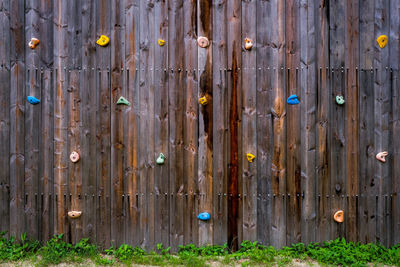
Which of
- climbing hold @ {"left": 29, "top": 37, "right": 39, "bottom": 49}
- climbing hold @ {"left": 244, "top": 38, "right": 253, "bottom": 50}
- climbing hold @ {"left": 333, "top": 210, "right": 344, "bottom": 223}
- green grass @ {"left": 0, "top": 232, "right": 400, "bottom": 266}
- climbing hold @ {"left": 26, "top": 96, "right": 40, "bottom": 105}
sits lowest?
green grass @ {"left": 0, "top": 232, "right": 400, "bottom": 266}

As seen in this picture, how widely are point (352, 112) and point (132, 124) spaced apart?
2.61 m

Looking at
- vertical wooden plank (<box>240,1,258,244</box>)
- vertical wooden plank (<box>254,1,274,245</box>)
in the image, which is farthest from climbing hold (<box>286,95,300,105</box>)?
vertical wooden plank (<box>240,1,258,244</box>)

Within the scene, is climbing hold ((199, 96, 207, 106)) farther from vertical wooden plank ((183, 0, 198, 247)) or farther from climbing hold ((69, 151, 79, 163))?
climbing hold ((69, 151, 79, 163))

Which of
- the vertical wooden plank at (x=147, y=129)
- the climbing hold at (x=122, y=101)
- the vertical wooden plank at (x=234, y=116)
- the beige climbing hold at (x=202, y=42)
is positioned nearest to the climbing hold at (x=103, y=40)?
the vertical wooden plank at (x=147, y=129)

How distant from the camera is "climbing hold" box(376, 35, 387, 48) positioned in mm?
3150

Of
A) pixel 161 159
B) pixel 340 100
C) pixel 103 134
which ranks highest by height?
pixel 340 100

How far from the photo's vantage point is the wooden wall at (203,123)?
3.16 meters

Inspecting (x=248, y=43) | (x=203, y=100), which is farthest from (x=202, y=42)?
(x=203, y=100)

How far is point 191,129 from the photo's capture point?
3.19 m

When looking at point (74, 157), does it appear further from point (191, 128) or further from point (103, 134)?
point (191, 128)

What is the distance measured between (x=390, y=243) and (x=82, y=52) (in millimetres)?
4313

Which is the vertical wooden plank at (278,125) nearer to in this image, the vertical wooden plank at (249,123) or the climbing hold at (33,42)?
the vertical wooden plank at (249,123)

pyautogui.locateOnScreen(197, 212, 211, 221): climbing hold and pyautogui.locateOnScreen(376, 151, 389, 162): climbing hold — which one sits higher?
pyautogui.locateOnScreen(376, 151, 389, 162): climbing hold

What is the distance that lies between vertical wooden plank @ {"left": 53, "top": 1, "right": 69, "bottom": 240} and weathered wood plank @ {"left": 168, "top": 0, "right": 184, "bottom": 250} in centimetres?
127
